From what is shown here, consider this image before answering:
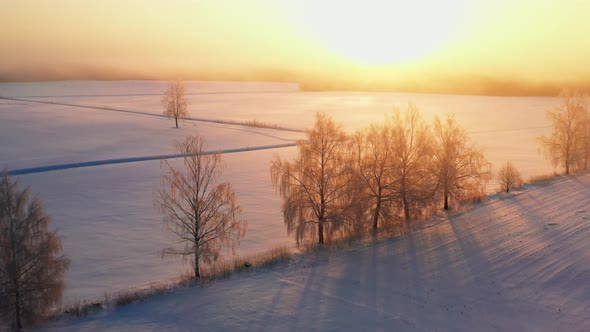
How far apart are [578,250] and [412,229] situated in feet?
29.5

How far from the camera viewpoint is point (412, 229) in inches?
1145

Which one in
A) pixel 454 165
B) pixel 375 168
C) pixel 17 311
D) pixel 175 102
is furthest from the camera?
pixel 175 102

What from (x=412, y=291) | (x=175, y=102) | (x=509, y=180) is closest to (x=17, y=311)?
(x=412, y=291)

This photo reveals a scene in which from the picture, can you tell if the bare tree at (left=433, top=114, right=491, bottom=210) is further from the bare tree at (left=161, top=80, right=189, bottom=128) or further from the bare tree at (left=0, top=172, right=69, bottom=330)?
the bare tree at (left=161, top=80, right=189, bottom=128)

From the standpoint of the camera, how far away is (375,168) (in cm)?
2884

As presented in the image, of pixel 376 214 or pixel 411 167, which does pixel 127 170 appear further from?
pixel 411 167

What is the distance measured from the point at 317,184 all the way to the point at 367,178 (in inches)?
146

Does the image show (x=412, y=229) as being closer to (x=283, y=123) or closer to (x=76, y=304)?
(x=76, y=304)

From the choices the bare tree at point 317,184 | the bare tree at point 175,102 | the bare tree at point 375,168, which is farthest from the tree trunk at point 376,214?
the bare tree at point 175,102

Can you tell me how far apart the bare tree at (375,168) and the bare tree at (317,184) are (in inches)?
46.8

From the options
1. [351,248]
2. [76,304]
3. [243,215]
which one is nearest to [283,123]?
[243,215]

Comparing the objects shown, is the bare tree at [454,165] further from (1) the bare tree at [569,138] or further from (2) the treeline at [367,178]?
(1) the bare tree at [569,138]

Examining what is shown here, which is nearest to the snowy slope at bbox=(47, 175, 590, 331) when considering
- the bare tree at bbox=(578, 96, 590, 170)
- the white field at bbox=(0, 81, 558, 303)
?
the white field at bbox=(0, 81, 558, 303)

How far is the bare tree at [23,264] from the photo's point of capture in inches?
675
